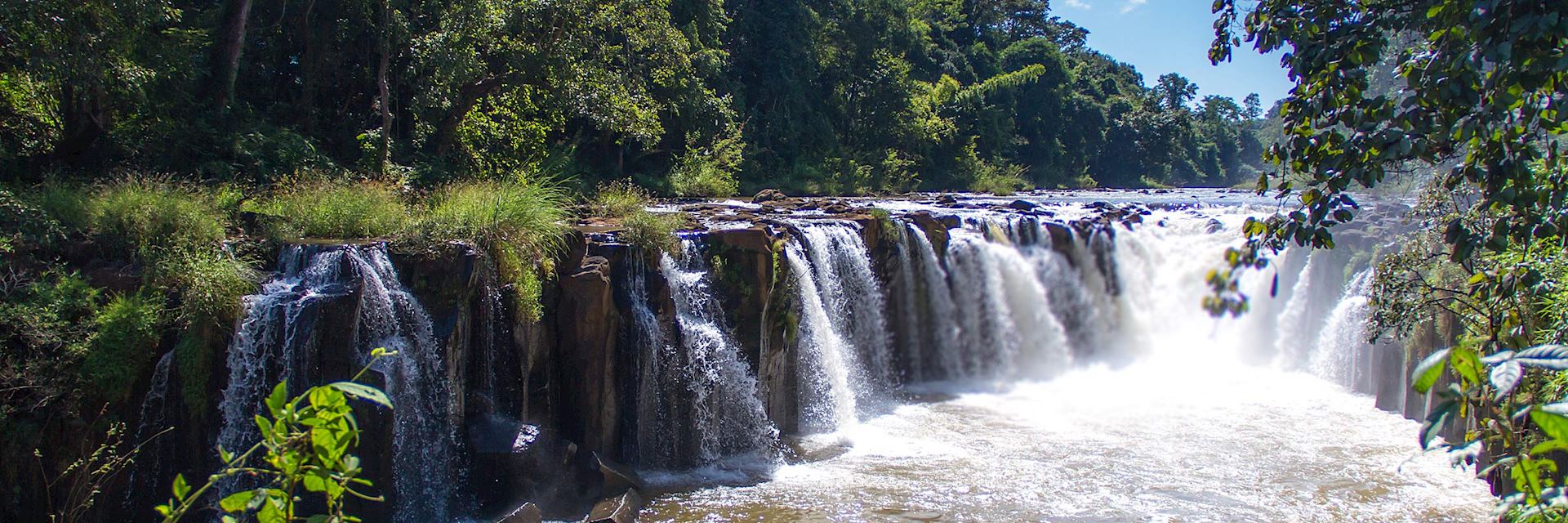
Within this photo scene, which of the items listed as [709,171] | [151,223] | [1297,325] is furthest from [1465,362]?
[709,171]

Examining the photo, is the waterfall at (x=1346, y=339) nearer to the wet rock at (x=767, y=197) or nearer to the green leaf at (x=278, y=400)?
the wet rock at (x=767, y=197)

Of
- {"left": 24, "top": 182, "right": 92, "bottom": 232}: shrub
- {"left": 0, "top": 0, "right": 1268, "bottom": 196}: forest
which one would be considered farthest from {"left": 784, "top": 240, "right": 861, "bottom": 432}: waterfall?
Result: {"left": 24, "top": 182, "right": 92, "bottom": 232}: shrub

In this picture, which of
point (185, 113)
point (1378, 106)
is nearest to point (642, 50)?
point (185, 113)

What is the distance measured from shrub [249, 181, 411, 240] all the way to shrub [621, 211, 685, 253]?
2.12 meters

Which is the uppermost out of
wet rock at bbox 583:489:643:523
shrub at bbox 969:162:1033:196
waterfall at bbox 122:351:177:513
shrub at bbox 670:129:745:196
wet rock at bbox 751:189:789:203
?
shrub at bbox 969:162:1033:196

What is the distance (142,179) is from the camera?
9656 mm

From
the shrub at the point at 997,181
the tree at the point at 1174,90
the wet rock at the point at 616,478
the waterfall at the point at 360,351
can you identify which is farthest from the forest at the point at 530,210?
the tree at the point at 1174,90

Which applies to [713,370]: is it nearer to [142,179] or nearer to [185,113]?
[142,179]

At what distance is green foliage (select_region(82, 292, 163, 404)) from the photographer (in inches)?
265

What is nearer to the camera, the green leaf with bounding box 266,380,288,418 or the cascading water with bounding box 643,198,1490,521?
the green leaf with bounding box 266,380,288,418

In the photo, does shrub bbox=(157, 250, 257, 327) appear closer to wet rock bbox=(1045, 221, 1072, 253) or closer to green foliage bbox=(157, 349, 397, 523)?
green foliage bbox=(157, 349, 397, 523)

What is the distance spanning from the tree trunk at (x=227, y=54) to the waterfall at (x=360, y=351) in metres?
5.99

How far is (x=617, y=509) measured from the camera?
7.73 meters

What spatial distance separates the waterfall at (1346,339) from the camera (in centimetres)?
1316
